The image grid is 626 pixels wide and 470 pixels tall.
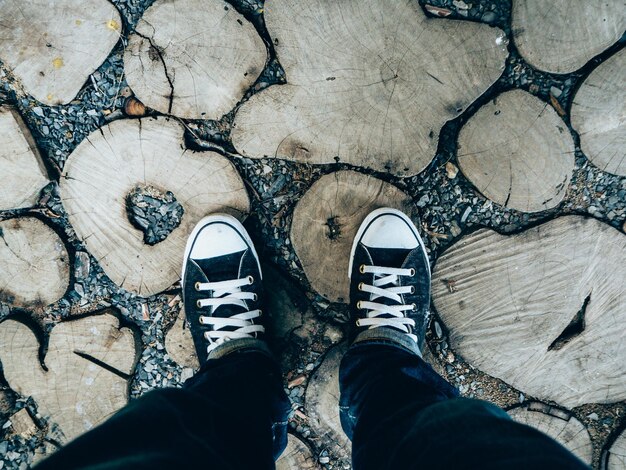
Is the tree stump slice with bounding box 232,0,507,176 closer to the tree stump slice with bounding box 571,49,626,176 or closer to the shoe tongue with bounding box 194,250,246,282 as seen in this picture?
the tree stump slice with bounding box 571,49,626,176

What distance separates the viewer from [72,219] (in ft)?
4.84

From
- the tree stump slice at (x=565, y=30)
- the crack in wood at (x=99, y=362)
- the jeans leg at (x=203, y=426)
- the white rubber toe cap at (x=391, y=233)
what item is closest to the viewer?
the jeans leg at (x=203, y=426)

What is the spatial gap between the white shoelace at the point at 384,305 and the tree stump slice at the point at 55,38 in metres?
1.21

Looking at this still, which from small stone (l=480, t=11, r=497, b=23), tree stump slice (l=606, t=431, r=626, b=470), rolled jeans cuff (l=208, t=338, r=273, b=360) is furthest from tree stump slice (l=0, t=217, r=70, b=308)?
tree stump slice (l=606, t=431, r=626, b=470)

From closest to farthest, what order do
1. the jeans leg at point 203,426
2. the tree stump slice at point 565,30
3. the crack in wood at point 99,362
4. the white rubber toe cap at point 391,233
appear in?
the jeans leg at point 203,426
the tree stump slice at point 565,30
the white rubber toe cap at point 391,233
the crack in wood at point 99,362

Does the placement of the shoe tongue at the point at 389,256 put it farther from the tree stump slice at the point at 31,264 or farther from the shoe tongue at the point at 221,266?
the tree stump slice at the point at 31,264

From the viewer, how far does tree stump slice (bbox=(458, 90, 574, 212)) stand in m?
1.38

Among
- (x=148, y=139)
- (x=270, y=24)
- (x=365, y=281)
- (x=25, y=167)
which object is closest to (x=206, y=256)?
(x=148, y=139)

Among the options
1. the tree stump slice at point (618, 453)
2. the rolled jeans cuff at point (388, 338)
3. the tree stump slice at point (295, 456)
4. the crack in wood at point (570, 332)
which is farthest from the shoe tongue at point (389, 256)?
the tree stump slice at point (618, 453)

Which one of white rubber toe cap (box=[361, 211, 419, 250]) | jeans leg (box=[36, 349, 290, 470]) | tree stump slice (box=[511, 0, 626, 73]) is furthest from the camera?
white rubber toe cap (box=[361, 211, 419, 250])

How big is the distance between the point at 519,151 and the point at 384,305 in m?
0.70

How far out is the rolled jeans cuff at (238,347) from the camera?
145 centimetres

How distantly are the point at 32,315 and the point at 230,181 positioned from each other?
93 centimetres

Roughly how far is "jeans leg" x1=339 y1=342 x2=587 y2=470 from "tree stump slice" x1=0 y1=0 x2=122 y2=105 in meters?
1.37
